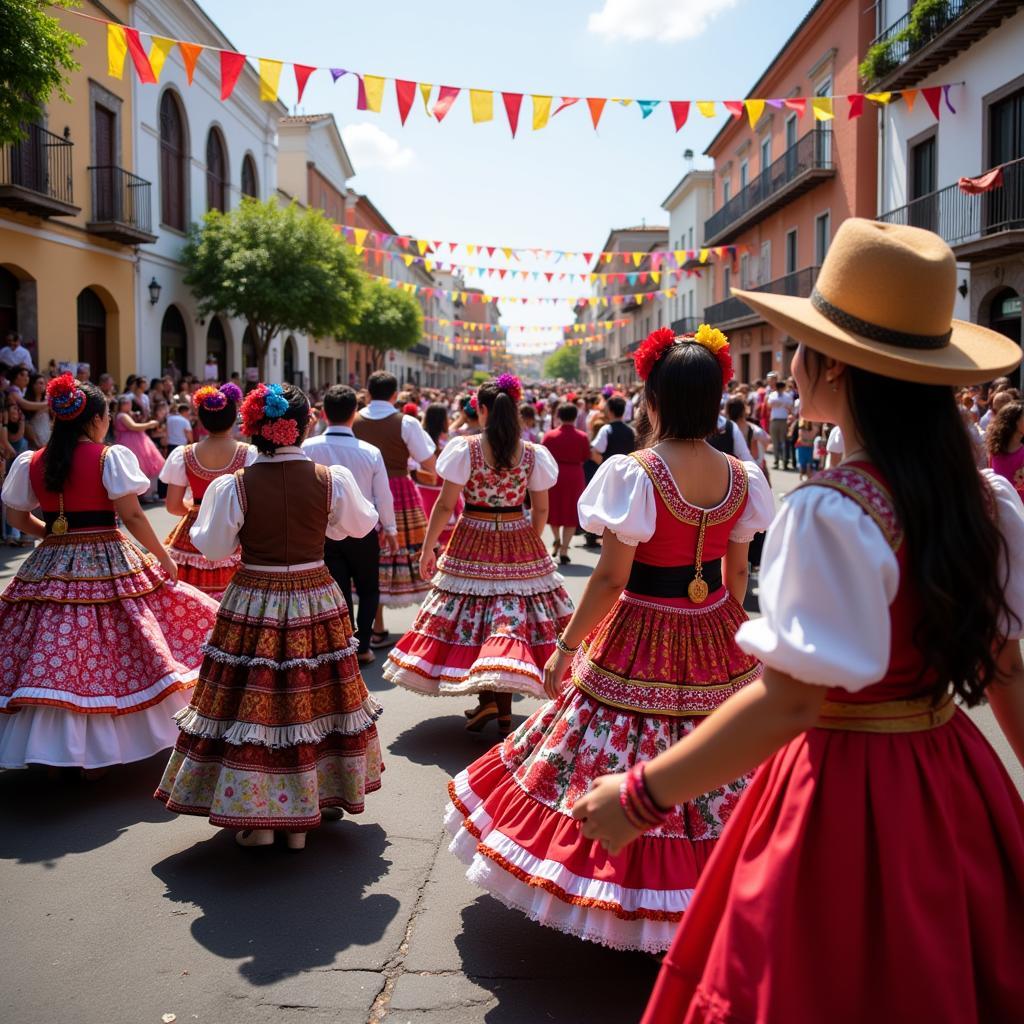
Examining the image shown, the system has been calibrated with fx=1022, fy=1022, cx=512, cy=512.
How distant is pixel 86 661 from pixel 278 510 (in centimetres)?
136

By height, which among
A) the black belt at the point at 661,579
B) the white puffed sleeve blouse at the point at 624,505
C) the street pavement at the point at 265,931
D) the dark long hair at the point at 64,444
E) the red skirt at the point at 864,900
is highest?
the dark long hair at the point at 64,444

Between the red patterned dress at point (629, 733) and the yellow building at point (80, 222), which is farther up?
the yellow building at point (80, 222)

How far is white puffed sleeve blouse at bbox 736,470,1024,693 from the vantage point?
1.57 metres

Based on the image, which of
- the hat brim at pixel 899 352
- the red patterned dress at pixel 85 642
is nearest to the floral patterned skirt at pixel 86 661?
the red patterned dress at pixel 85 642

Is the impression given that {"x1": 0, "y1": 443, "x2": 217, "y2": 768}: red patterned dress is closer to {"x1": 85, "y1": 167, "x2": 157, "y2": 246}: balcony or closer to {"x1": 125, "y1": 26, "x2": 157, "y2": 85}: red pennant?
→ {"x1": 125, "y1": 26, "x2": 157, "y2": 85}: red pennant

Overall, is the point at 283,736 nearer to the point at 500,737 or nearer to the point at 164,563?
the point at 164,563

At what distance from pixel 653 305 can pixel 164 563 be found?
51.5m

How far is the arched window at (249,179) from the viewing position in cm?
2933

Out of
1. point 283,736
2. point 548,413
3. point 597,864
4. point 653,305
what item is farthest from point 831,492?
point 653,305

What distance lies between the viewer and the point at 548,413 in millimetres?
22266

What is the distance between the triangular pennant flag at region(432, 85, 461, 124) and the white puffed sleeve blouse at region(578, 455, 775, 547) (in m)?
8.61

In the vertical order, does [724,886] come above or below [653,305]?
Result: below

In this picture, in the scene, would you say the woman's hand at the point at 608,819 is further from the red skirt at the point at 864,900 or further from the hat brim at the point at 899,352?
the hat brim at the point at 899,352

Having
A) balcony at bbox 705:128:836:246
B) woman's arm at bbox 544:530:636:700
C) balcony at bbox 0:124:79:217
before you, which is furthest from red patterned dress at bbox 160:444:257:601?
balcony at bbox 705:128:836:246
